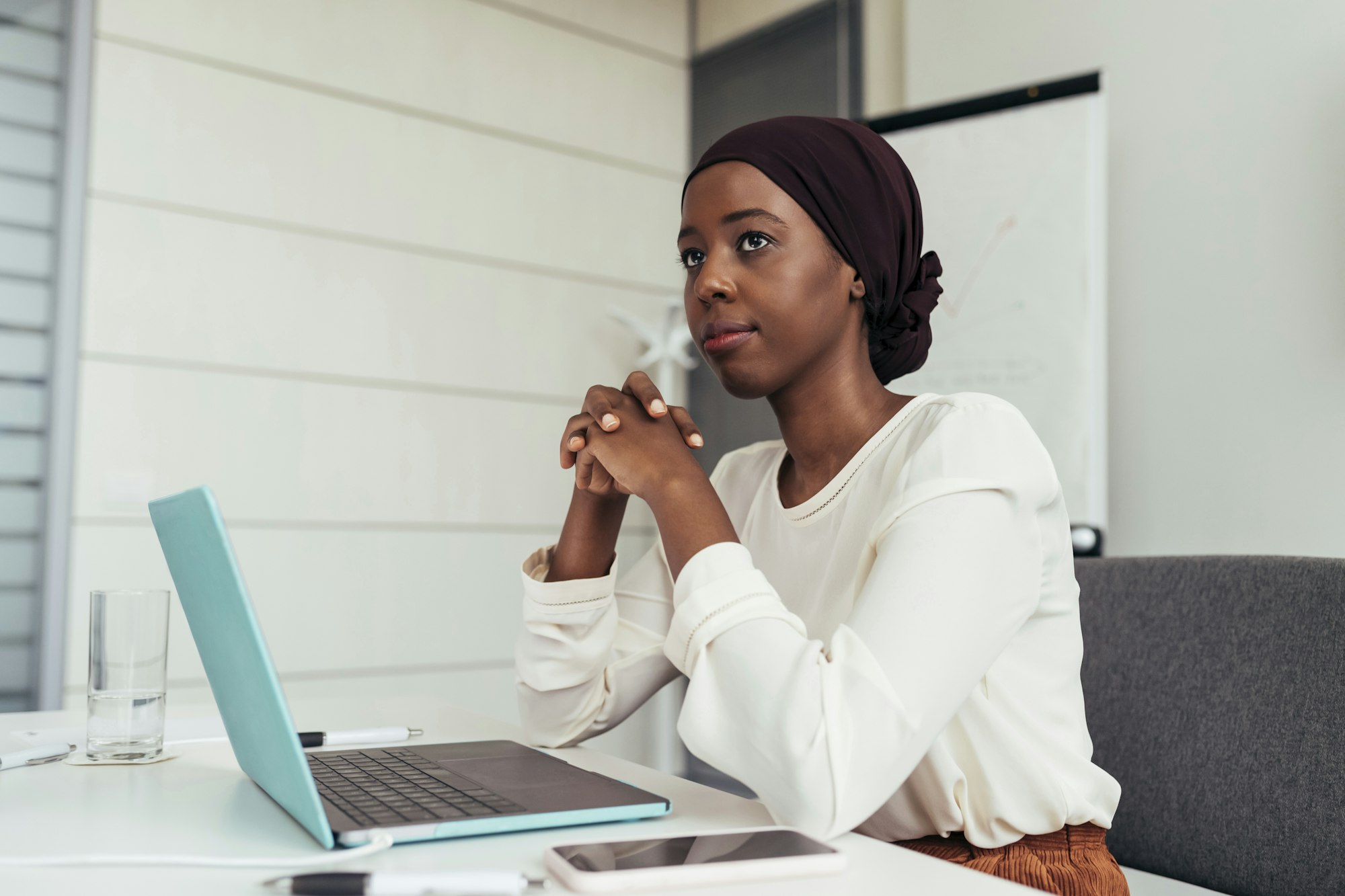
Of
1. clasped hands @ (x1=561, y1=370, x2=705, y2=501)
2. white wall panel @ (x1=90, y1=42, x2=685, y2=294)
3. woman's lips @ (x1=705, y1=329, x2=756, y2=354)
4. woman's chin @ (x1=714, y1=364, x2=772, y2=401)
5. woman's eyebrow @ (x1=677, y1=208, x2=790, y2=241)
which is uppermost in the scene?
white wall panel @ (x1=90, y1=42, x2=685, y2=294)

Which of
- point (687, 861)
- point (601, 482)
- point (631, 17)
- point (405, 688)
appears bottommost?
point (405, 688)

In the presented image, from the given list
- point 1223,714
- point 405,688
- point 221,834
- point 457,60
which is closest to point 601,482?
point 221,834

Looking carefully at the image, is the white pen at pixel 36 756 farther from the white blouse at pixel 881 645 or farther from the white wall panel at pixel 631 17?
the white wall panel at pixel 631 17

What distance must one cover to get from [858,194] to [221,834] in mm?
828

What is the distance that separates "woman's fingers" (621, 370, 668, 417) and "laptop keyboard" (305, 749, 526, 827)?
37cm

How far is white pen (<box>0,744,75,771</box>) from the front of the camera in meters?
0.93

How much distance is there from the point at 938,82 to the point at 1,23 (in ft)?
7.52

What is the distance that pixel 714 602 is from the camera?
0.83 metres

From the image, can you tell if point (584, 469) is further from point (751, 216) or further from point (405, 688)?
point (405, 688)

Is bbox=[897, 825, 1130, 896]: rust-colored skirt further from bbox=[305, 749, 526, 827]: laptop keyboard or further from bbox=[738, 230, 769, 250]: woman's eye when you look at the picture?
bbox=[738, 230, 769, 250]: woman's eye

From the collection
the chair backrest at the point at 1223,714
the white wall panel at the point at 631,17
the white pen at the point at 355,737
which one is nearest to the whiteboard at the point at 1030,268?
the chair backrest at the point at 1223,714

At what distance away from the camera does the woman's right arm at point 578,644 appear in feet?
3.81

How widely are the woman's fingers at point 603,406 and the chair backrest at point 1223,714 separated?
0.64 meters

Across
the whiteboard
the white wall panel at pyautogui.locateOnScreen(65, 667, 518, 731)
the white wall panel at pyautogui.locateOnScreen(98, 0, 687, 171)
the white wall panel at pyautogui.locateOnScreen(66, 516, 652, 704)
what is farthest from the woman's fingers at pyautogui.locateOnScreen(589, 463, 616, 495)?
the white wall panel at pyautogui.locateOnScreen(98, 0, 687, 171)
